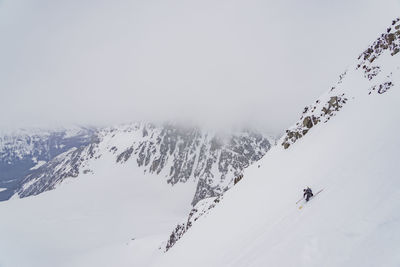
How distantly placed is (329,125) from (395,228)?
18.9m

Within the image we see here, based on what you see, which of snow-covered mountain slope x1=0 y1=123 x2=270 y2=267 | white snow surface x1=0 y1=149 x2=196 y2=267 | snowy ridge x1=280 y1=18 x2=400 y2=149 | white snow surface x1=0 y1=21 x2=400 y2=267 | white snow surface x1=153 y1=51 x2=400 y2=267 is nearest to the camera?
white snow surface x1=153 y1=51 x2=400 y2=267

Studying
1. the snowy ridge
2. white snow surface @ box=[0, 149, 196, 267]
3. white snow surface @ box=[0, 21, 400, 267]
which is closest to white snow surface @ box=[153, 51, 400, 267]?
white snow surface @ box=[0, 21, 400, 267]

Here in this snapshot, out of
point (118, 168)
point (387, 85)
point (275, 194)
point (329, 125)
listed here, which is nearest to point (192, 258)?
point (275, 194)

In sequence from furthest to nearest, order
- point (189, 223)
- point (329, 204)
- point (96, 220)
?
point (96, 220) < point (189, 223) < point (329, 204)

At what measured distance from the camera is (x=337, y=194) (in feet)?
32.3

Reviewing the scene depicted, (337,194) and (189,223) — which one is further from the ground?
(189,223)

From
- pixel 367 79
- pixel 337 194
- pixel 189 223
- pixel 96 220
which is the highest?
pixel 96 220

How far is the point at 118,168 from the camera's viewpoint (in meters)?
188

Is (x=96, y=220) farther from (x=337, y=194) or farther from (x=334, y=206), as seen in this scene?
Result: (x=334, y=206)

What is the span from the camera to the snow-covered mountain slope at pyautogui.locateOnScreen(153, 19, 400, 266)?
642cm

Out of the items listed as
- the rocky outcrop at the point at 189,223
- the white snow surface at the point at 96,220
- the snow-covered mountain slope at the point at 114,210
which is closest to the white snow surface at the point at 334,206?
the rocky outcrop at the point at 189,223

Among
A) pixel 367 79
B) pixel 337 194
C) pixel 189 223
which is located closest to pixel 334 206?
pixel 337 194

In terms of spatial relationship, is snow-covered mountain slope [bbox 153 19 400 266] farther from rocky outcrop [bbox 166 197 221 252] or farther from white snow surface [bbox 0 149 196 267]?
white snow surface [bbox 0 149 196 267]

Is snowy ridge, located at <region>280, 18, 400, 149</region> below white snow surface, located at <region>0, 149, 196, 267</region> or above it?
below
